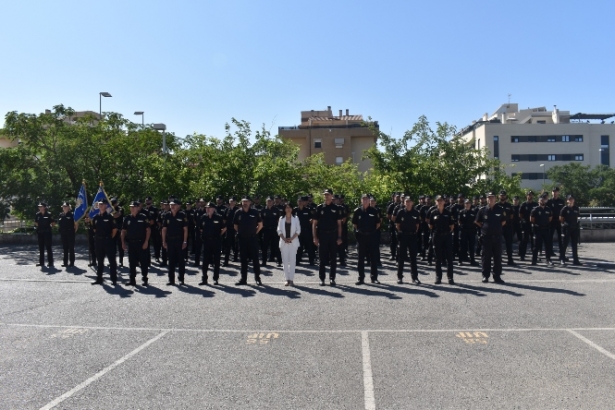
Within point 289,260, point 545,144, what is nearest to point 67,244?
point 289,260

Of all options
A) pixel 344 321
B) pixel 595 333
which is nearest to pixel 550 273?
pixel 595 333

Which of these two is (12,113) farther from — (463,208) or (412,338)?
(412,338)

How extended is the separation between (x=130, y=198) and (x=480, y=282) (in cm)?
1748

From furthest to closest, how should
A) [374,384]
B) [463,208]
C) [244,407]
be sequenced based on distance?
[463,208] < [374,384] < [244,407]

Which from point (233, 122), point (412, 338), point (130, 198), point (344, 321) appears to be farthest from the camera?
point (130, 198)

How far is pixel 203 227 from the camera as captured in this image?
1369 centimetres

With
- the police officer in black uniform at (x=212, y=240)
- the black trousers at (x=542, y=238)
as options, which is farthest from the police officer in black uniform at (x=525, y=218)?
the police officer in black uniform at (x=212, y=240)

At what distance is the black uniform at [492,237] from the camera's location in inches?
500

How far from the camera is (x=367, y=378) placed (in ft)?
19.6

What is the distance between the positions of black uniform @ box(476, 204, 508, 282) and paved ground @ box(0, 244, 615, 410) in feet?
1.88

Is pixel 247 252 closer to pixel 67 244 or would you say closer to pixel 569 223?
pixel 67 244

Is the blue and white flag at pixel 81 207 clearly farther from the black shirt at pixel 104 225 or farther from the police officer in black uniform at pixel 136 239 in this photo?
the police officer in black uniform at pixel 136 239

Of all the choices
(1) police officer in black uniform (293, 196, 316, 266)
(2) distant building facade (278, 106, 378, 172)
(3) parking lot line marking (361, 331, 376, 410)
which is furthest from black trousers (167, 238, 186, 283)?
(2) distant building facade (278, 106, 378, 172)

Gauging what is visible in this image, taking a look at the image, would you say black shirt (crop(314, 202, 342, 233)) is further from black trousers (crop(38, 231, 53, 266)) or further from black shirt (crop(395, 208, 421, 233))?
black trousers (crop(38, 231, 53, 266))
